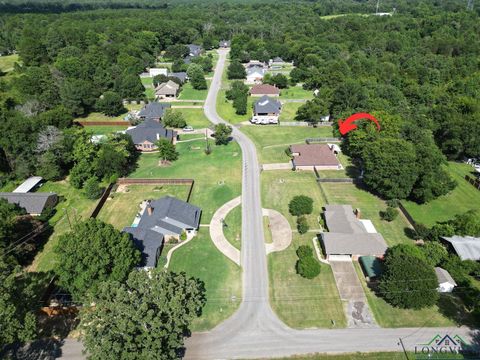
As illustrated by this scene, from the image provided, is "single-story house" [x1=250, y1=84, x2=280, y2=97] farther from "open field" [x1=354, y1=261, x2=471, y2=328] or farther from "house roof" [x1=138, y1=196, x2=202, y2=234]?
"open field" [x1=354, y1=261, x2=471, y2=328]

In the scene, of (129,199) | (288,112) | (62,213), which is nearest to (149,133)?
(129,199)

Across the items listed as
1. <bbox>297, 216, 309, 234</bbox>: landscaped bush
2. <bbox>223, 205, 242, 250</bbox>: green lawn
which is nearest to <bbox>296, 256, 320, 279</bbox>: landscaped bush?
<bbox>297, 216, 309, 234</bbox>: landscaped bush

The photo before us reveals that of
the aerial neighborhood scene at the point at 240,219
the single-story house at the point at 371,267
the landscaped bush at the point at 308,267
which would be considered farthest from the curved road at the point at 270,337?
the single-story house at the point at 371,267

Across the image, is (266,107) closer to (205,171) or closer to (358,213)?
(205,171)

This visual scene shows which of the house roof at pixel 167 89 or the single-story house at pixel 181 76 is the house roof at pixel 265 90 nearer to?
the house roof at pixel 167 89

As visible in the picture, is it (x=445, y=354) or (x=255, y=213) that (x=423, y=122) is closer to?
(x=255, y=213)
